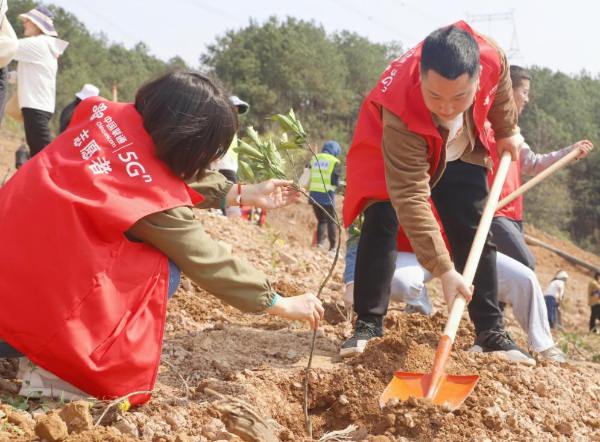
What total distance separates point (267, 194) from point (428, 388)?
96cm

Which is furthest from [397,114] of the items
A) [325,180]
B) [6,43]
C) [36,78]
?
[325,180]

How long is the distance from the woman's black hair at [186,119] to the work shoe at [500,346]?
1.66 meters

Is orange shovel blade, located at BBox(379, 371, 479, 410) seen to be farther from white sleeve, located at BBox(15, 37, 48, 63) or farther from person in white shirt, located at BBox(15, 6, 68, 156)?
white sleeve, located at BBox(15, 37, 48, 63)

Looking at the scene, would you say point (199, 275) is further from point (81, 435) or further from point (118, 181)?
point (81, 435)

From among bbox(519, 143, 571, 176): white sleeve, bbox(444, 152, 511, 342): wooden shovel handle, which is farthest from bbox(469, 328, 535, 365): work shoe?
bbox(519, 143, 571, 176): white sleeve

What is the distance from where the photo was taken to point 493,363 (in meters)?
3.12

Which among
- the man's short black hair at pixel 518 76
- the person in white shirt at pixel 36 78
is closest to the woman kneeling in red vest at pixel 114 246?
the man's short black hair at pixel 518 76

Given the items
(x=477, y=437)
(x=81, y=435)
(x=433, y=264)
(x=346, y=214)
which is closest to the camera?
(x=81, y=435)

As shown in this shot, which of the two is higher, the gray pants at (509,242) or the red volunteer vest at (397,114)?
the red volunteer vest at (397,114)

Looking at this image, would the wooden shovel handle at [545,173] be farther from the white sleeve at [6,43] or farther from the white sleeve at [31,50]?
the white sleeve at [31,50]

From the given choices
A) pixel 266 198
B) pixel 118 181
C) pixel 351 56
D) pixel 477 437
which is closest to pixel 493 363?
pixel 477 437

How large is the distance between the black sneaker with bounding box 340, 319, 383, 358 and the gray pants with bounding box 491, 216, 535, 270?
125 cm

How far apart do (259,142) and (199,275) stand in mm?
1090

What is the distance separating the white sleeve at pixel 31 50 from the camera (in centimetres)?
539
